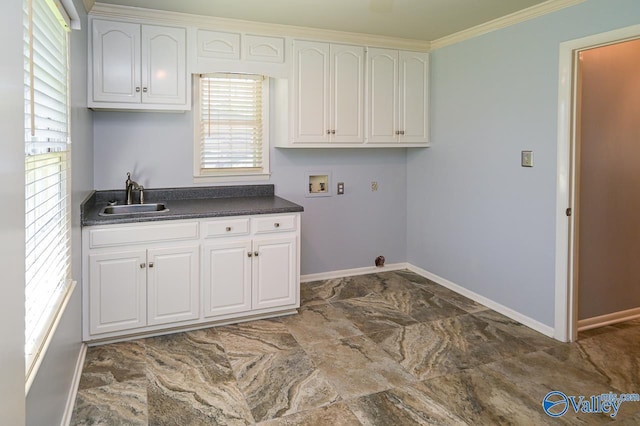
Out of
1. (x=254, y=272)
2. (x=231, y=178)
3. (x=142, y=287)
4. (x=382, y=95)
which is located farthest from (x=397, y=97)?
(x=142, y=287)

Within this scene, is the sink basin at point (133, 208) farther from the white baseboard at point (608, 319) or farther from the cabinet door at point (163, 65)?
the white baseboard at point (608, 319)

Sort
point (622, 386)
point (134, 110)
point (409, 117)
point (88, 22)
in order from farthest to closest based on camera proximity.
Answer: point (409, 117) < point (134, 110) < point (88, 22) < point (622, 386)

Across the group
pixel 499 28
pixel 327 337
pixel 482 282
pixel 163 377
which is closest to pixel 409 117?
pixel 499 28

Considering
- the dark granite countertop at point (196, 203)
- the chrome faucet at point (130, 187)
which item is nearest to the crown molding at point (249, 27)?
the chrome faucet at point (130, 187)

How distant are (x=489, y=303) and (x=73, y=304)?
310cm

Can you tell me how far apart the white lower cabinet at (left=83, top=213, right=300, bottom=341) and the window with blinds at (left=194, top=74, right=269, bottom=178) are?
0.86 m

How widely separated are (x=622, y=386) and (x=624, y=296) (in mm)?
1273

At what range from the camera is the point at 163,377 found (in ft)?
8.87

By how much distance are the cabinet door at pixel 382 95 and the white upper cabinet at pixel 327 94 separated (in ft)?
0.30

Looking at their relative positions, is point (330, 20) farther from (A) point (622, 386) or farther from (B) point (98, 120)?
(A) point (622, 386)

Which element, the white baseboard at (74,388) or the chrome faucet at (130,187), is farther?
the chrome faucet at (130,187)

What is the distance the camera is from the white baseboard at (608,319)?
3455mm

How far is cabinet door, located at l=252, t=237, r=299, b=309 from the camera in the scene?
138 inches

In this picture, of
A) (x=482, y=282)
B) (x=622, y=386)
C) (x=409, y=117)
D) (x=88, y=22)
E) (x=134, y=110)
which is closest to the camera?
(x=622, y=386)
